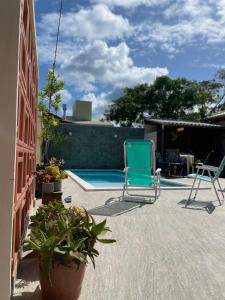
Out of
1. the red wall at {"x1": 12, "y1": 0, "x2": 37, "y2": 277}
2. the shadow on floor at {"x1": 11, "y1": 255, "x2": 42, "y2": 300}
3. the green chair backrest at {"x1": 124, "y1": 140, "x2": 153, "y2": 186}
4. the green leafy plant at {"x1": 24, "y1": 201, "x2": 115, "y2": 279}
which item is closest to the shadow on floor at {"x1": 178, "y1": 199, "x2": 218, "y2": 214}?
the green chair backrest at {"x1": 124, "y1": 140, "x2": 153, "y2": 186}

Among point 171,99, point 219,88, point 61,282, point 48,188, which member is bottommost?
point 61,282

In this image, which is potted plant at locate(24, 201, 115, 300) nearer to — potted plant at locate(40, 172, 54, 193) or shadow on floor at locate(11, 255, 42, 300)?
shadow on floor at locate(11, 255, 42, 300)

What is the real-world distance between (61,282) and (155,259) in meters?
1.34

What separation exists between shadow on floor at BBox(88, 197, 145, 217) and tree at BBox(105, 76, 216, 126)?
20516 millimetres

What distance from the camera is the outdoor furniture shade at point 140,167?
6.70m

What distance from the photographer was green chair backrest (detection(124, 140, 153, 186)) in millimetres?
6730

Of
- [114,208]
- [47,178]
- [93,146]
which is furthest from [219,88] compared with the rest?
[47,178]

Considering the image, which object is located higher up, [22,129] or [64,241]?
[22,129]

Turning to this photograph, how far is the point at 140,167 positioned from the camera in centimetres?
679

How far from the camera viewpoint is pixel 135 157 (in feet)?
22.5

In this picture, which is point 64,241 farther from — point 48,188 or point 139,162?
point 139,162

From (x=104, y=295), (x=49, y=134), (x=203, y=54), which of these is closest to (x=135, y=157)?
(x=49, y=134)

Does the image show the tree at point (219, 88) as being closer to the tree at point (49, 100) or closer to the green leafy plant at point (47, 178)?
the tree at point (49, 100)

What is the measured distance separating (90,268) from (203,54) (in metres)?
16.4
